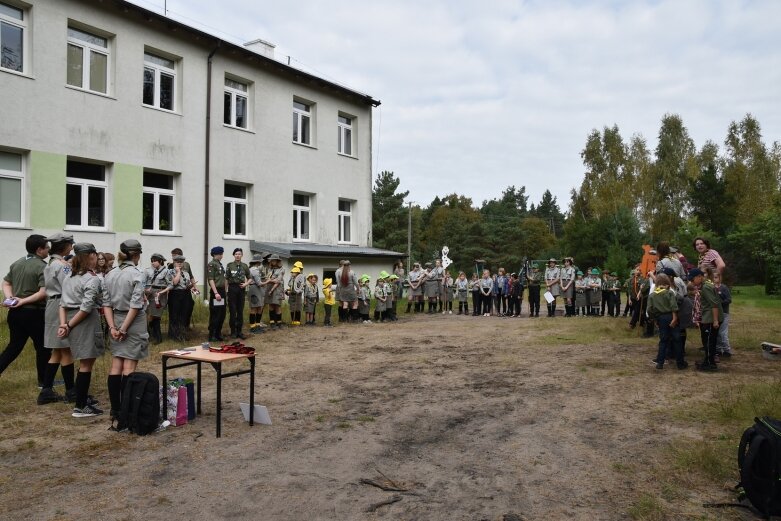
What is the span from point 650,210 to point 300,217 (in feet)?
124

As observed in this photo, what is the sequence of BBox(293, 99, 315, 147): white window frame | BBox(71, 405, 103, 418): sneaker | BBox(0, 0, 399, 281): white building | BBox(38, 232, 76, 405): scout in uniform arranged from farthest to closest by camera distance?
1. BBox(293, 99, 315, 147): white window frame
2. BBox(0, 0, 399, 281): white building
3. BBox(38, 232, 76, 405): scout in uniform
4. BBox(71, 405, 103, 418): sneaker

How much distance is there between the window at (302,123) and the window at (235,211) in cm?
338

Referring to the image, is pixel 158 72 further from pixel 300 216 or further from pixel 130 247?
pixel 130 247

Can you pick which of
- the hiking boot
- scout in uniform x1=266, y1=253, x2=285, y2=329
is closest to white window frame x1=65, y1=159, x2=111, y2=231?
scout in uniform x1=266, y1=253, x2=285, y2=329

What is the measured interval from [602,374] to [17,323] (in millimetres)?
8103

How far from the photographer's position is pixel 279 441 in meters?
6.02

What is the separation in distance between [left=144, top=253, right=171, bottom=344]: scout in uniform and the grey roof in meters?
8.24

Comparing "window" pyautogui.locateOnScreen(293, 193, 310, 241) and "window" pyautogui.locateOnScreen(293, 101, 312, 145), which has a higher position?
"window" pyautogui.locateOnScreen(293, 101, 312, 145)

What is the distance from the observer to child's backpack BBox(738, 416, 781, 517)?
4.18 metres

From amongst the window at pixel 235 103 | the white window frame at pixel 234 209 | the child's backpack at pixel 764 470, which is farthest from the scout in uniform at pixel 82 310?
the window at pixel 235 103

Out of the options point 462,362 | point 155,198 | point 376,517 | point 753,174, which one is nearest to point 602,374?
point 462,362

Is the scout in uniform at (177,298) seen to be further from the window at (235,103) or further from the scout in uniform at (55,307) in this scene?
the window at (235,103)

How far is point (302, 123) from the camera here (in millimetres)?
23750

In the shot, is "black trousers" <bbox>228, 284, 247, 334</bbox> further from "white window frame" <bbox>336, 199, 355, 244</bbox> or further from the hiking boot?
"white window frame" <bbox>336, 199, 355, 244</bbox>
